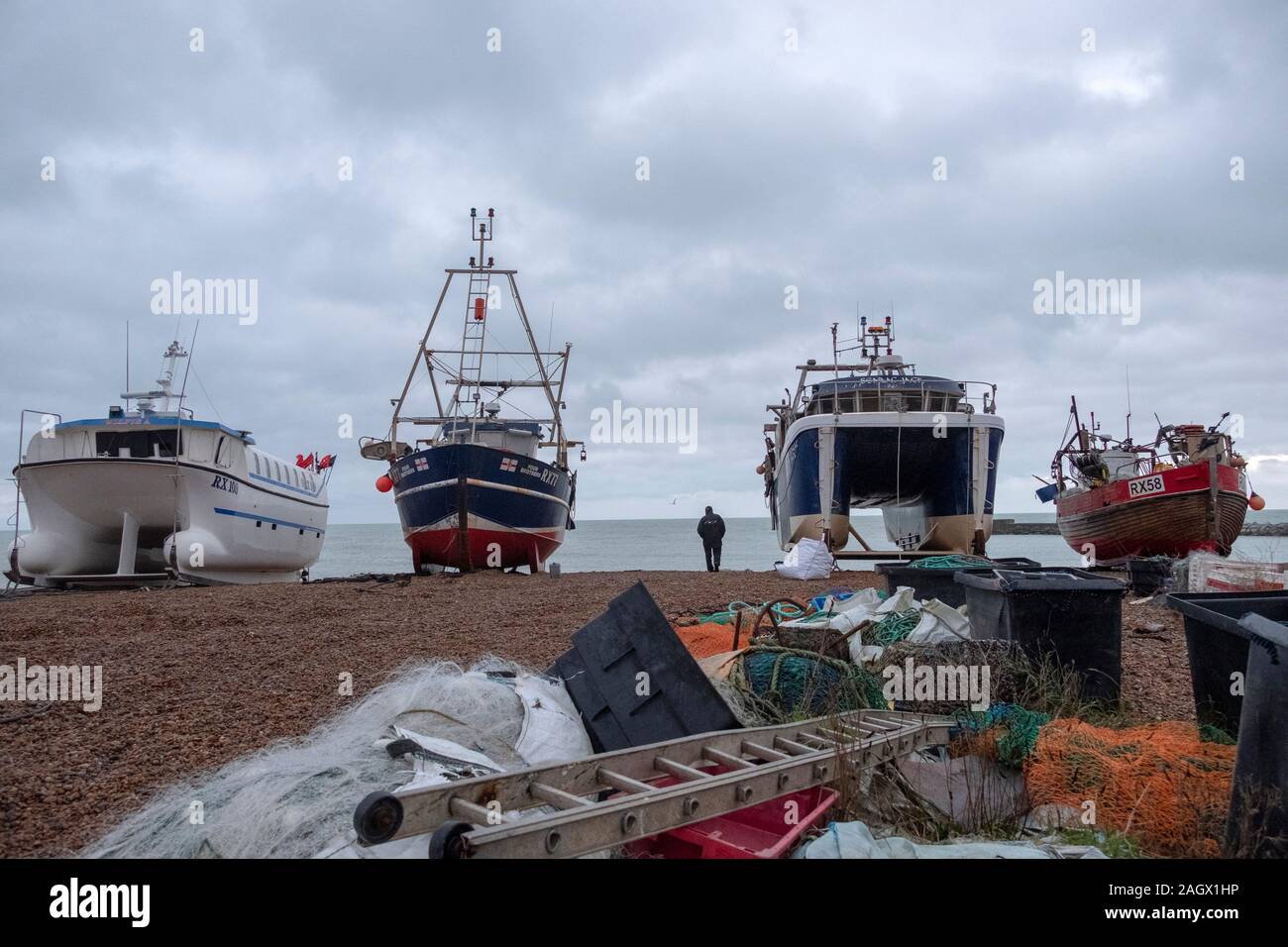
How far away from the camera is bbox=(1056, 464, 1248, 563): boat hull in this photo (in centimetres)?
1805

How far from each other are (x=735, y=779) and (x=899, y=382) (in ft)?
51.4

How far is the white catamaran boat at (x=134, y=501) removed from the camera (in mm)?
15461

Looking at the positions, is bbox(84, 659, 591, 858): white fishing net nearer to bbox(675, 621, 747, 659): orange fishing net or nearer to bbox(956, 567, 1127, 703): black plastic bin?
bbox(675, 621, 747, 659): orange fishing net

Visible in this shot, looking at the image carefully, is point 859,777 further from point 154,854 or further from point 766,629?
point 766,629

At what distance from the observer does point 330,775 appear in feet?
10.4

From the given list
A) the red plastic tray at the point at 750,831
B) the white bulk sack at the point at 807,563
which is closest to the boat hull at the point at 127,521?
the white bulk sack at the point at 807,563

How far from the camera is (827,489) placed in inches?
657

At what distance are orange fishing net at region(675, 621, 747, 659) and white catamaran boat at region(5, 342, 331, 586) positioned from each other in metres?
12.6

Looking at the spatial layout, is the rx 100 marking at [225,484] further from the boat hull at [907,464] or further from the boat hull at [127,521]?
the boat hull at [907,464]

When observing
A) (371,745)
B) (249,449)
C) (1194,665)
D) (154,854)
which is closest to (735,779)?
(371,745)

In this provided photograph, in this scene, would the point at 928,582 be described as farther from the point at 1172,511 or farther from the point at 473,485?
the point at 1172,511

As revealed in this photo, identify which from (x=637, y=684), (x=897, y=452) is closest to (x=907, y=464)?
(x=897, y=452)

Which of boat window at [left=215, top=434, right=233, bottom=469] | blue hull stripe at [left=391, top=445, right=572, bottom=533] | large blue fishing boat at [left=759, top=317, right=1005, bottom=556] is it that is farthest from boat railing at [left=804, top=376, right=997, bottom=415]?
boat window at [left=215, top=434, right=233, bottom=469]

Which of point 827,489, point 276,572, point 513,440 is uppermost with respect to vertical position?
point 513,440
